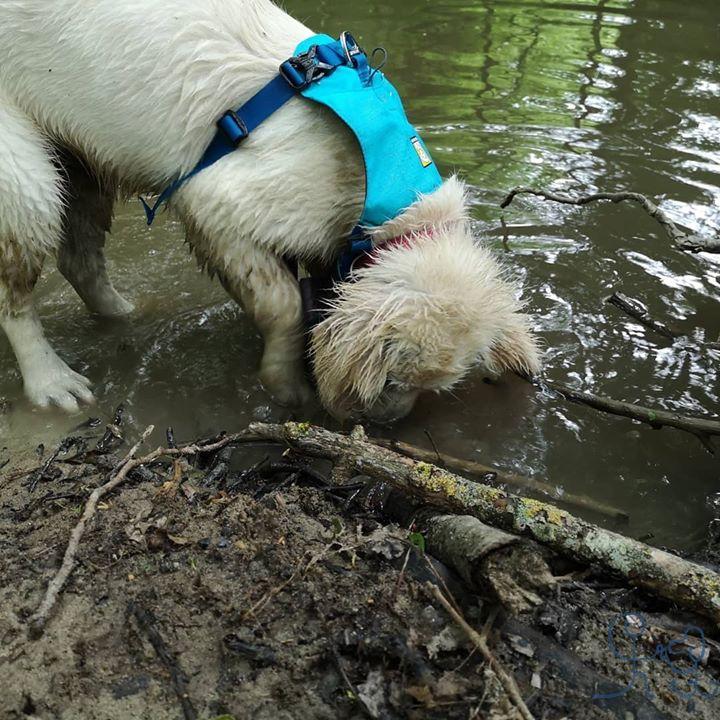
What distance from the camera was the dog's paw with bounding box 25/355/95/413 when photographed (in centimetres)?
334

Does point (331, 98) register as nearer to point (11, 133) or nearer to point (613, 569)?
point (11, 133)

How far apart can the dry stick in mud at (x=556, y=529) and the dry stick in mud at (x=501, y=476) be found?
45cm

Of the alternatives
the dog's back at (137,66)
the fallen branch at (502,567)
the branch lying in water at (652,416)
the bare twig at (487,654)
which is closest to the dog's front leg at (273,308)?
the dog's back at (137,66)

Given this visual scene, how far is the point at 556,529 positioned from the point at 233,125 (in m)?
1.94

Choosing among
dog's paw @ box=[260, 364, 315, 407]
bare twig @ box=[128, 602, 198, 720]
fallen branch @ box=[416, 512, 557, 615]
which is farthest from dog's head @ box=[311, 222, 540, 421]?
bare twig @ box=[128, 602, 198, 720]

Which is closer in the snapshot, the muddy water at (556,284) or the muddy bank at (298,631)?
the muddy bank at (298,631)

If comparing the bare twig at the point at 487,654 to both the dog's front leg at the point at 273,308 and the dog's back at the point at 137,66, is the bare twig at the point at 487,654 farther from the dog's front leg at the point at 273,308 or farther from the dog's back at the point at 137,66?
the dog's back at the point at 137,66

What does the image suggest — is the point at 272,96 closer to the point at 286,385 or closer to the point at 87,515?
the point at 286,385

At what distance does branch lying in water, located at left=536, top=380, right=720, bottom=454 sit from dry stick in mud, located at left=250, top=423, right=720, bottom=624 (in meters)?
1.01

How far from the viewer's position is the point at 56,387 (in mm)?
3363

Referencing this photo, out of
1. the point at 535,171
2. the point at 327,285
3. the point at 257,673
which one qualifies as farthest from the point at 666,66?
the point at 257,673

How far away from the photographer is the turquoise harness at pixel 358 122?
2.81m

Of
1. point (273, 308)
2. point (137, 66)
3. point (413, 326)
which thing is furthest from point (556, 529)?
point (137, 66)

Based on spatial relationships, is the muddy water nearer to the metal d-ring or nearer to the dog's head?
the dog's head
